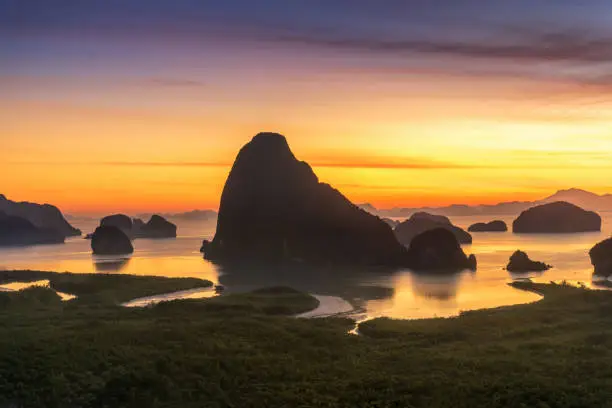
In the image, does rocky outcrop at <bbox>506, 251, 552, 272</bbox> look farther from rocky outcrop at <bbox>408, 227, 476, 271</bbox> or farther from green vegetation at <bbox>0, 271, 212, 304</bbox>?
green vegetation at <bbox>0, 271, 212, 304</bbox>

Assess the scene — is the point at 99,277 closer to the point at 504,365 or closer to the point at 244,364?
the point at 244,364

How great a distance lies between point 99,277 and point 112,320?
45.6 meters

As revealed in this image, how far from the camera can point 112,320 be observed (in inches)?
2498

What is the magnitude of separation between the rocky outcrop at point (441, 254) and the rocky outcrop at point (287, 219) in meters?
8.19

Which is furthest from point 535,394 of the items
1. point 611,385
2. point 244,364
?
point 244,364

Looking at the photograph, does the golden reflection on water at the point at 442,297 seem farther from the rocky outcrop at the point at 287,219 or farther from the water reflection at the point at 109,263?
the water reflection at the point at 109,263

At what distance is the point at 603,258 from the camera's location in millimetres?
123250

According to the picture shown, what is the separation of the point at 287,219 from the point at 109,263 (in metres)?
47.0

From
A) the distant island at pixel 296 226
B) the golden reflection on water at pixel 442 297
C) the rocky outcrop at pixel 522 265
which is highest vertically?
the distant island at pixel 296 226

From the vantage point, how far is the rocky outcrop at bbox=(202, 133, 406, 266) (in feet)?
527

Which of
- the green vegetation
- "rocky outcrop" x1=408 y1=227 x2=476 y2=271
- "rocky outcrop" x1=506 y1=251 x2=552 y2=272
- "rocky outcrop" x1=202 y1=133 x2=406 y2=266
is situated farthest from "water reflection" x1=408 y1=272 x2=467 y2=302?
the green vegetation

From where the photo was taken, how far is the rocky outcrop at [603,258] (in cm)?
12164

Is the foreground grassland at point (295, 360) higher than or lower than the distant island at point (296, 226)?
lower

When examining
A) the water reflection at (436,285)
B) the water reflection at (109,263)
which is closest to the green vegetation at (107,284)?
the water reflection at (109,263)
